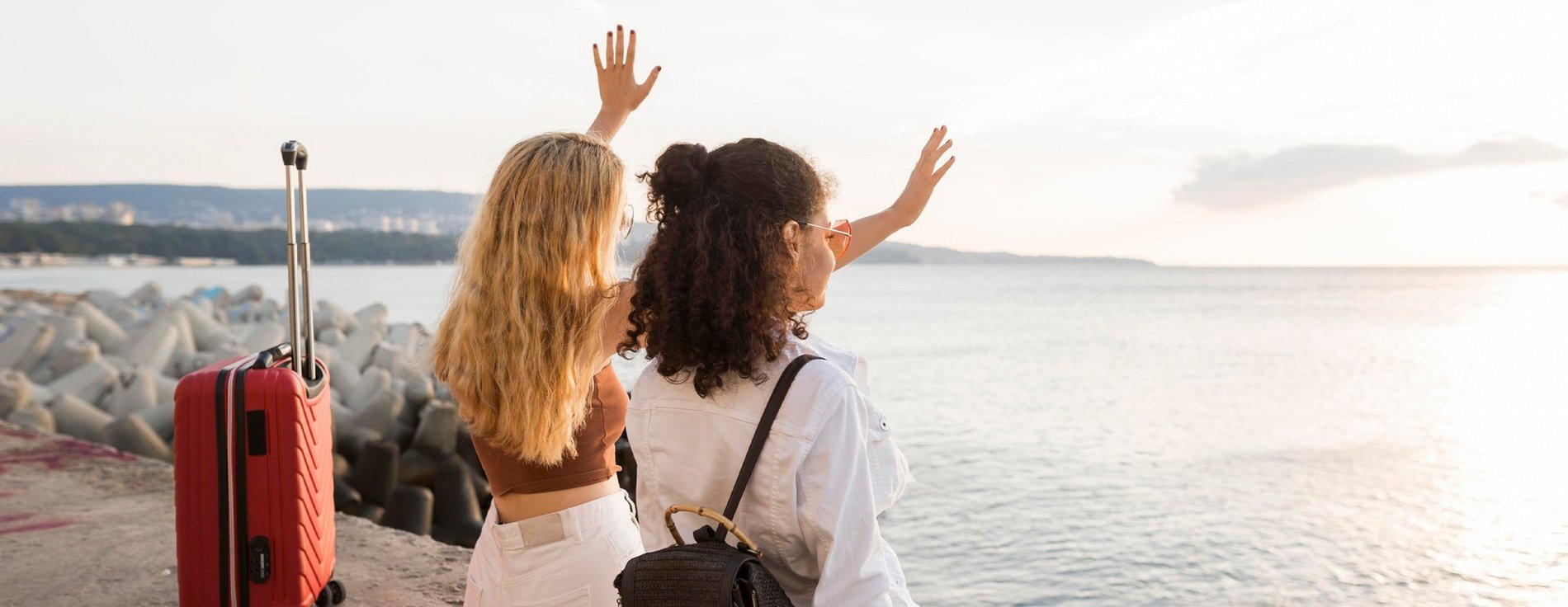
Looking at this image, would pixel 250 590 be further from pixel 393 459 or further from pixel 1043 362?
pixel 1043 362

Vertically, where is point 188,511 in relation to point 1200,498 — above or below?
above

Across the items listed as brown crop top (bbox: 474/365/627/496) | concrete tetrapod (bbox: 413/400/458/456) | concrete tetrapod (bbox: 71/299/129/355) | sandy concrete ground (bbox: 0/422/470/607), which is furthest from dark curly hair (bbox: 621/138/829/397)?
concrete tetrapod (bbox: 71/299/129/355)

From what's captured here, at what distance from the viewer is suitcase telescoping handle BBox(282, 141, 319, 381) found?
142 inches

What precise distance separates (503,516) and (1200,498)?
11.5 meters

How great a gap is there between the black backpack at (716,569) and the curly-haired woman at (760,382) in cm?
3

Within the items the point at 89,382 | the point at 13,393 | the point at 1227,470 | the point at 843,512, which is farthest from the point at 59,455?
the point at 1227,470

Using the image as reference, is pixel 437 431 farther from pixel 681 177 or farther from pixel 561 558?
pixel 681 177

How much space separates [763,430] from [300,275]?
273cm

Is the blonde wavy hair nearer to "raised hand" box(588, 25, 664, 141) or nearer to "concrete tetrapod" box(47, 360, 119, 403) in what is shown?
"raised hand" box(588, 25, 664, 141)

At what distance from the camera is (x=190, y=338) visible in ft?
45.4

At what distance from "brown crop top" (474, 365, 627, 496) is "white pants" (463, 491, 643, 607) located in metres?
0.07

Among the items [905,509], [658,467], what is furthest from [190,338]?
[658,467]

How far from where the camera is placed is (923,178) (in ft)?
9.95

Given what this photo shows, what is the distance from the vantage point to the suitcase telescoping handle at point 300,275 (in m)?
3.61
